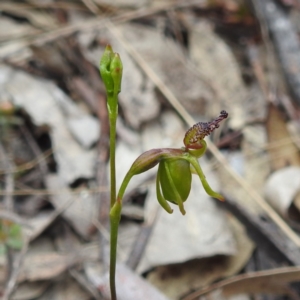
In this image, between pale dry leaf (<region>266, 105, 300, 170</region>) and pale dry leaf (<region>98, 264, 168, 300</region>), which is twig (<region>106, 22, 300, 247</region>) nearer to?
pale dry leaf (<region>266, 105, 300, 170</region>)

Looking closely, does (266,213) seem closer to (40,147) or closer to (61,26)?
(40,147)

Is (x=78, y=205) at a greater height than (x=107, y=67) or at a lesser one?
greater

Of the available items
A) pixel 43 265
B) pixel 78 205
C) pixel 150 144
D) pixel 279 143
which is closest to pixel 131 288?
pixel 43 265

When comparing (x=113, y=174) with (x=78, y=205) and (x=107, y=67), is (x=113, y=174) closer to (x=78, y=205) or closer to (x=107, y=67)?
(x=107, y=67)

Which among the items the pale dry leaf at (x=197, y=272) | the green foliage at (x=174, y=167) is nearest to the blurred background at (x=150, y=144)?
the pale dry leaf at (x=197, y=272)

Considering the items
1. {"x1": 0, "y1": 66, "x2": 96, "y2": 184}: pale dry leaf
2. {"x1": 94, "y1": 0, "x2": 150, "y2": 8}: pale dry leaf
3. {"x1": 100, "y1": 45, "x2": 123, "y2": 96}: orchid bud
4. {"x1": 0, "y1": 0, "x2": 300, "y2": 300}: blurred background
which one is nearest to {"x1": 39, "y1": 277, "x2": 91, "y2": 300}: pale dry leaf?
{"x1": 0, "y1": 0, "x2": 300, "y2": 300}: blurred background

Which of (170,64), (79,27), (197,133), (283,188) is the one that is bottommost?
(197,133)

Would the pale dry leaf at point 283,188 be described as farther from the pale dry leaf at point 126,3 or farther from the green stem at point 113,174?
the pale dry leaf at point 126,3

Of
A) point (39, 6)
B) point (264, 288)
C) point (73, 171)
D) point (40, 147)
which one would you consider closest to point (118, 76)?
point (264, 288)
